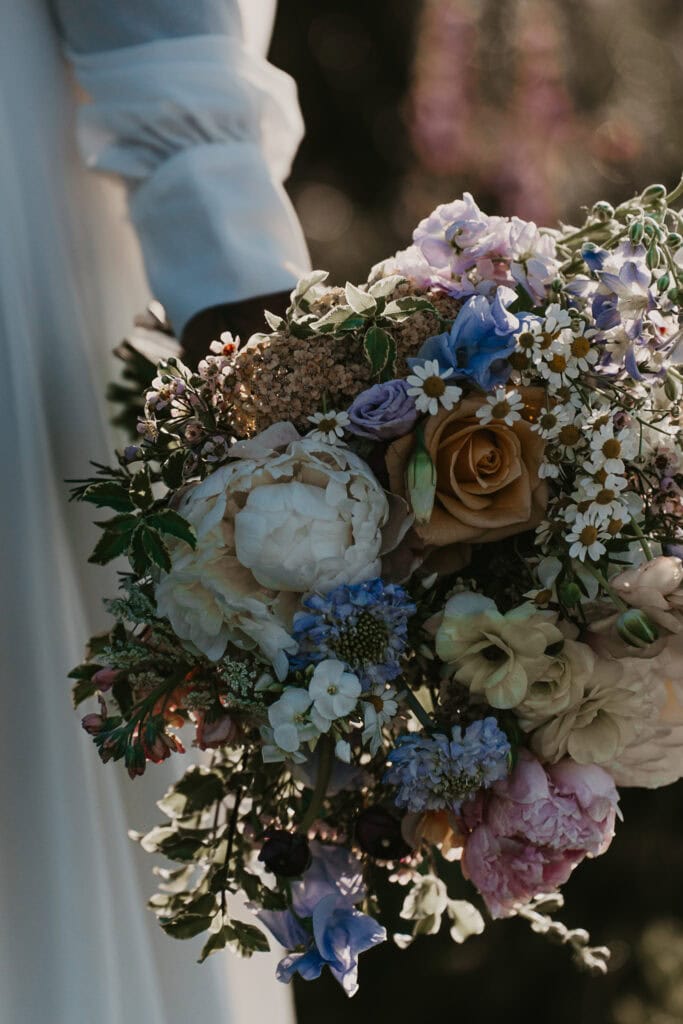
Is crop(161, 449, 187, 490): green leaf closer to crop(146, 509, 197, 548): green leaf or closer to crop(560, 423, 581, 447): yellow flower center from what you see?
crop(146, 509, 197, 548): green leaf

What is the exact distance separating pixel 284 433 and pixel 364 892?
0.38 metres

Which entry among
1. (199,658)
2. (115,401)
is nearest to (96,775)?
(199,658)

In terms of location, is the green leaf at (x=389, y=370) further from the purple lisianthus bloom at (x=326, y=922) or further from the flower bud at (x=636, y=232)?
the purple lisianthus bloom at (x=326, y=922)

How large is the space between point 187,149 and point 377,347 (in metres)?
0.42

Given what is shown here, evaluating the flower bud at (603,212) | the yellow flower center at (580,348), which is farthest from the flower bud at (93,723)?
the flower bud at (603,212)

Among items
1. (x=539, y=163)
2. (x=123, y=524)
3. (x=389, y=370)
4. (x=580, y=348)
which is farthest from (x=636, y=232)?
(x=539, y=163)

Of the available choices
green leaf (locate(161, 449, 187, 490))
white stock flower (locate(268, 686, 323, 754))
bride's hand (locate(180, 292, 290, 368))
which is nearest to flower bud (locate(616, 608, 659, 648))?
white stock flower (locate(268, 686, 323, 754))

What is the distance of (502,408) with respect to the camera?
0.83 meters

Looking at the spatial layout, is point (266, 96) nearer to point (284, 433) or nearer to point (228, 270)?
point (228, 270)

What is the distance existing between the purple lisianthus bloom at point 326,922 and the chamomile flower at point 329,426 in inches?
13.4

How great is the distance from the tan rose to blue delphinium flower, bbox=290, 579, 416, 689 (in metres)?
0.06

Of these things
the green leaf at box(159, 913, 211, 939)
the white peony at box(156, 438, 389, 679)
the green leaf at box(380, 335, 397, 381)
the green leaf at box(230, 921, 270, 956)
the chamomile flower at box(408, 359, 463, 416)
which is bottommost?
the green leaf at box(230, 921, 270, 956)

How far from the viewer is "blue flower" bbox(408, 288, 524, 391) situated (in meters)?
0.84

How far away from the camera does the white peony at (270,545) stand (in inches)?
31.6
